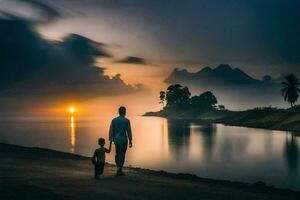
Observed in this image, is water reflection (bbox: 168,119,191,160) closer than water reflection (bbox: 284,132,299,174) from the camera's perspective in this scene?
No

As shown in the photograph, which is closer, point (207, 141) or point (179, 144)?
point (179, 144)

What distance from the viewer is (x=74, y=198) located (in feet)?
37.2

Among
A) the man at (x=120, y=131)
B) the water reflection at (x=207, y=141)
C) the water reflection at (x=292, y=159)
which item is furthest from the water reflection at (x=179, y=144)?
the man at (x=120, y=131)

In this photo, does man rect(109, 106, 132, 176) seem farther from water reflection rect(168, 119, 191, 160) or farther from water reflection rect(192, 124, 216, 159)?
water reflection rect(192, 124, 216, 159)

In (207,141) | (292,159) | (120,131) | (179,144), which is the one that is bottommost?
(292,159)

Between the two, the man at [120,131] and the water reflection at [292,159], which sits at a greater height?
the man at [120,131]

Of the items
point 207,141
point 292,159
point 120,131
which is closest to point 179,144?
point 207,141

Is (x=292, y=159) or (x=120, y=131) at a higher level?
(x=120, y=131)

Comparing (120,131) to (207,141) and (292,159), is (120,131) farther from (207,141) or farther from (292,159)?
(207,141)

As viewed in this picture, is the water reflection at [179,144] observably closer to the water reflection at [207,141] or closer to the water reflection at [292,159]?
the water reflection at [207,141]

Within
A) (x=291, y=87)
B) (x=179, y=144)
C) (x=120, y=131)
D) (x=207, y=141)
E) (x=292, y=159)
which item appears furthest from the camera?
(x=291, y=87)

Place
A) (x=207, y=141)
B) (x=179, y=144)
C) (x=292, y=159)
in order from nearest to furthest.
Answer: (x=292, y=159) → (x=179, y=144) → (x=207, y=141)

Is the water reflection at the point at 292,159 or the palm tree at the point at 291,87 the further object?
the palm tree at the point at 291,87

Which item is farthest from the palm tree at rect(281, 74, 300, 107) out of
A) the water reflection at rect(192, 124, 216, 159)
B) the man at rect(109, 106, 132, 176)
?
the man at rect(109, 106, 132, 176)
